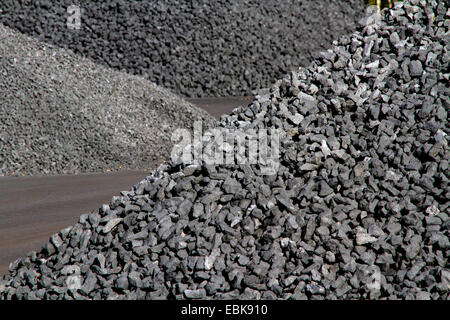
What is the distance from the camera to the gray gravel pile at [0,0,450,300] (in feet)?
11.8

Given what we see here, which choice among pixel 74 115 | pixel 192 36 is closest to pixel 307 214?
pixel 74 115

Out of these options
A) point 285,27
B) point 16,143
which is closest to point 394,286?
point 16,143

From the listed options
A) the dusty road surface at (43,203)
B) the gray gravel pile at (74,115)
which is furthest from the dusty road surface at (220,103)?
the dusty road surface at (43,203)

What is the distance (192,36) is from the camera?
13.7 metres

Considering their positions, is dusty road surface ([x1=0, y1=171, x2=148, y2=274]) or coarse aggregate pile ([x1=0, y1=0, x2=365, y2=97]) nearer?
dusty road surface ([x1=0, y1=171, x2=148, y2=274])

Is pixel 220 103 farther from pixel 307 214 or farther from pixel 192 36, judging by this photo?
pixel 307 214

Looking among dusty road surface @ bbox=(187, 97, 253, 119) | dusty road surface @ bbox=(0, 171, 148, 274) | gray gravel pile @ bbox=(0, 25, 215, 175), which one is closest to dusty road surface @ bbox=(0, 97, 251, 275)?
dusty road surface @ bbox=(0, 171, 148, 274)

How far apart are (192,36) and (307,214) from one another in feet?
34.7

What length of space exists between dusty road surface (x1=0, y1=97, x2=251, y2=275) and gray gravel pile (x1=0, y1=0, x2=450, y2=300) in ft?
2.22

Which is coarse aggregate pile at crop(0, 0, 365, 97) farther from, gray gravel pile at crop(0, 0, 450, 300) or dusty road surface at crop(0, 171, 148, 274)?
gray gravel pile at crop(0, 0, 450, 300)

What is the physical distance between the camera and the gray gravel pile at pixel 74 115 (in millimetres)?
8203

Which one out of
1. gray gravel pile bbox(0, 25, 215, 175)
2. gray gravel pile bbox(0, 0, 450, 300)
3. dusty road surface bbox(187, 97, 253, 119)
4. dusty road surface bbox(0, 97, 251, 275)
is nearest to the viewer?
gray gravel pile bbox(0, 0, 450, 300)

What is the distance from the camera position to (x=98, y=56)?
13789mm
